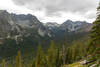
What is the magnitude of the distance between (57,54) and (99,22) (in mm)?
58590

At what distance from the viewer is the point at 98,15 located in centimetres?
1675

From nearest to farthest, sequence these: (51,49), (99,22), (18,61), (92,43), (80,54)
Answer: (99,22) → (92,43) → (18,61) → (51,49) → (80,54)

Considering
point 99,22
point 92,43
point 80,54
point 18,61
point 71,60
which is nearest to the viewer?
point 99,22

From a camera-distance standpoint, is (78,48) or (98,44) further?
(78,48)

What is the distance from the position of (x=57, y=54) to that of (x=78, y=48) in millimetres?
28693

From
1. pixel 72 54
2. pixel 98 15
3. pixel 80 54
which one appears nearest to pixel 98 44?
pixel 98 15

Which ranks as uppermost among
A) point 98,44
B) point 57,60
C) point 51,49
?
point 98,44

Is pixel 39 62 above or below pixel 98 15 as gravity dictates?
below

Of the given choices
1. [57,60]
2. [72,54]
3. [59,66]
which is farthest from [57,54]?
[72,54]

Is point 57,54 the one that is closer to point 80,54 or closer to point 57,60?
point 57,60

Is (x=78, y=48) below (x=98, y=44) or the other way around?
below

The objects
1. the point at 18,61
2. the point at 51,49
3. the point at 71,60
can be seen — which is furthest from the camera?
the point at 71,60

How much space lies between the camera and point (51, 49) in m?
68.0

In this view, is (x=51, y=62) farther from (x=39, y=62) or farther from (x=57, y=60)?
(x=39, y=62)
